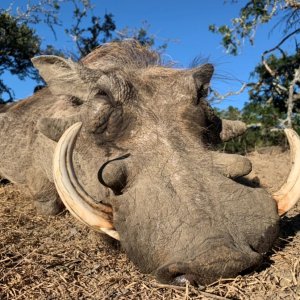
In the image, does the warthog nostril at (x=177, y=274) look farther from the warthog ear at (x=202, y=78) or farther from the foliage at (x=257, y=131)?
the foliage at (x=257, y=131)

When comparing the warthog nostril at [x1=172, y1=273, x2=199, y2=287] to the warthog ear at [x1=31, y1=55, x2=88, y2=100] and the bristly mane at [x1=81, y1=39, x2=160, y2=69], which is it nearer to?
the warthog ear at [x1=31, y1=55, x2=88, y2=100]

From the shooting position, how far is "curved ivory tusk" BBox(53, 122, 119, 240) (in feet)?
7.08

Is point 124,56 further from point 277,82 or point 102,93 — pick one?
point 277,82

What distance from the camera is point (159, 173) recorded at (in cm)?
223

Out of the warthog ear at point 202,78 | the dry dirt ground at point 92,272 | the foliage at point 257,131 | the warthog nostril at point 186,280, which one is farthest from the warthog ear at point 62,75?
the foliage at point 257,131

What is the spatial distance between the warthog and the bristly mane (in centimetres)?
2

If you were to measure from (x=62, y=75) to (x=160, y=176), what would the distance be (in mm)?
1413

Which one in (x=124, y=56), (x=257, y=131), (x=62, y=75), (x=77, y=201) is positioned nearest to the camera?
(x=77, y=201)

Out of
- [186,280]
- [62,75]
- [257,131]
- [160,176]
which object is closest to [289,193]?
[160,176]

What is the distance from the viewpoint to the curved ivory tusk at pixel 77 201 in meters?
2.16

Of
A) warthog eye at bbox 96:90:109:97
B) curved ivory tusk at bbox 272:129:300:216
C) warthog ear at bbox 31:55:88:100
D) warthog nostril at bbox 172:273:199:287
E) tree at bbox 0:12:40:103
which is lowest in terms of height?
warthog nostril at bbox 172:273:199:287

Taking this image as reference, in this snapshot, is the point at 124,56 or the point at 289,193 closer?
the point at 289,193

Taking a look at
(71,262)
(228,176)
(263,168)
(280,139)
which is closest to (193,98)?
(228,176)

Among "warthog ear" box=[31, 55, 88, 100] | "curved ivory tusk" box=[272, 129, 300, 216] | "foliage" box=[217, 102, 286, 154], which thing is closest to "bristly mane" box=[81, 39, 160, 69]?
"warthog ear" box=[31, 55, 88, 100]
